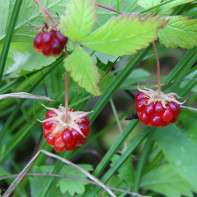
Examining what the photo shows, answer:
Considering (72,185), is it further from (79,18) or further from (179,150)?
(79,18)

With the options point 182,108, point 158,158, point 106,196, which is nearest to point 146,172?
point 158,158

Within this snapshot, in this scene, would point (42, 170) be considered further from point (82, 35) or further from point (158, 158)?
point (82, 35)

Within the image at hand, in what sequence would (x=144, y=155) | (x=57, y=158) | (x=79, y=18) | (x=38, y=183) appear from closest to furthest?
(x=79, y=18), (x=57, y=158), (x=144, y=155), (x=38, y=183)

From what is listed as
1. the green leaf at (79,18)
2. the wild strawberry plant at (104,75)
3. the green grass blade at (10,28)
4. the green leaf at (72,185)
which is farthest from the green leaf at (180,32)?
the green leaf at (72,185)

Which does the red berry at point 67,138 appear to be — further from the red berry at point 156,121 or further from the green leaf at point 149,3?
the green leaf at point 149,3

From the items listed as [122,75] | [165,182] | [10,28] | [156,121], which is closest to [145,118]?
[156,121]

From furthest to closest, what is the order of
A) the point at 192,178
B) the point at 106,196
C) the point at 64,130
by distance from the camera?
the point at 106,196 < the point at 192,178 < the point at 64,130
